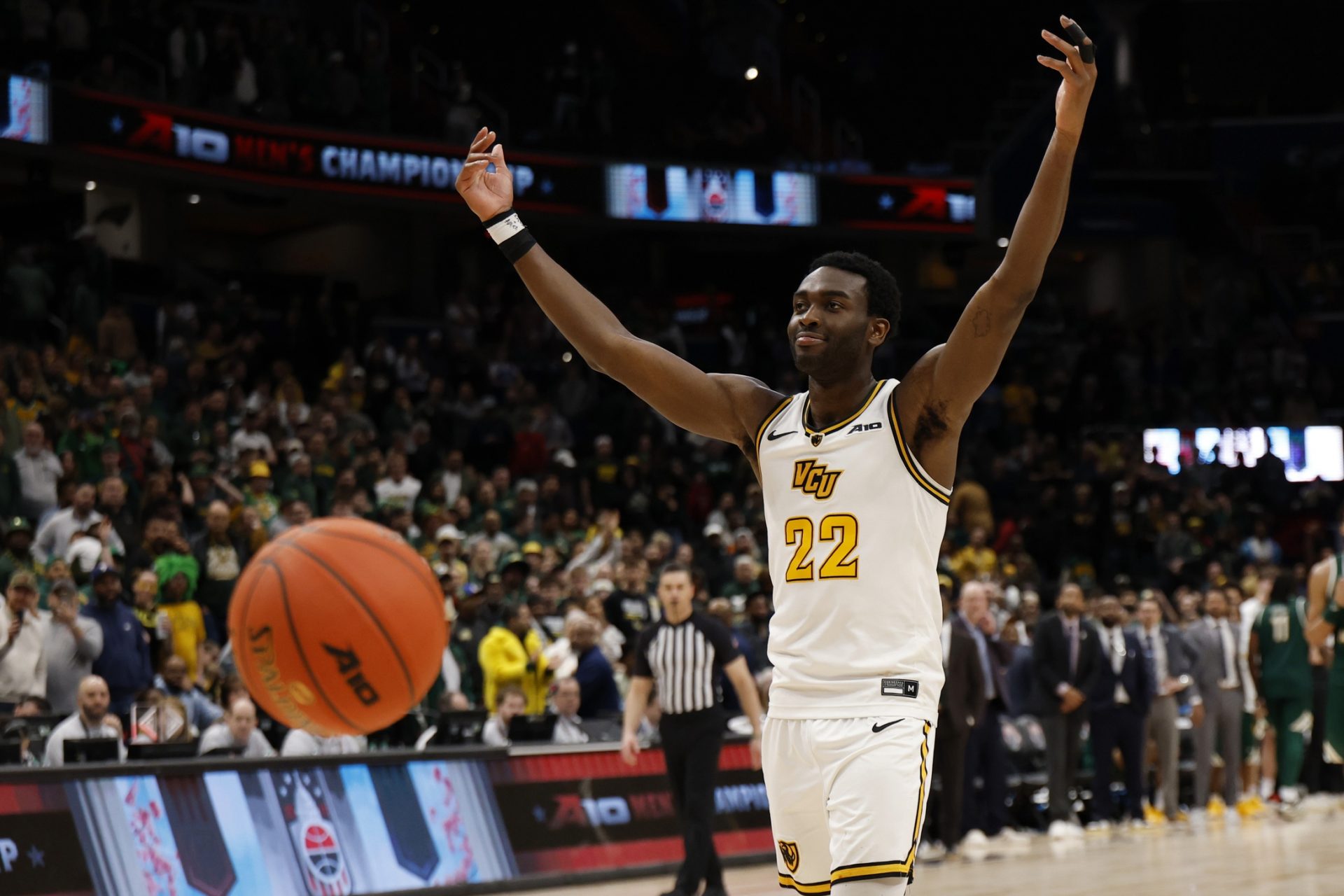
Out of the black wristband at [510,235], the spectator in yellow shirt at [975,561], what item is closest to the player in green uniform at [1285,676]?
the spectator in yellow shirt at [975,561]

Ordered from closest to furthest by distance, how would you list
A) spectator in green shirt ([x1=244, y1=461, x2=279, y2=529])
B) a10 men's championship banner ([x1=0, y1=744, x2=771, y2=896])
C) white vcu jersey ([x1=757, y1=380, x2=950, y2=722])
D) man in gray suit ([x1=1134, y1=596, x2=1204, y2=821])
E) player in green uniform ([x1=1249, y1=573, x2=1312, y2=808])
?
white vcu jersey ([x1=757, y1=380, x2=950, y2=722]) → a10 men's championship banner ([x1=0, y1=744, x2=771, y2=896]) → spectator in green shirt ([x1=244, y1=461, x2=279, y2=529]) → man in gray suit ([x1=1134, y1=596, x2=1204, y2=821]) → player in green uniform ([x1=1249, y1=573, x2=1312, y2=808])

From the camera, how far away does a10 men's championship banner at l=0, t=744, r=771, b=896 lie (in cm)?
893

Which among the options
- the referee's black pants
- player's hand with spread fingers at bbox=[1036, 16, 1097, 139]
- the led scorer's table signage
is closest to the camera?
player's hand with spread fingers at bbox=[1036, 16, 1097, 139]

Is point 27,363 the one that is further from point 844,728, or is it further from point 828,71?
point 828,71

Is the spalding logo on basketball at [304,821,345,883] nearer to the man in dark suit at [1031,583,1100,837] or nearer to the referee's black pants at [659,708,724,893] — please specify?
the referee's black pants at [659,708,724,893]

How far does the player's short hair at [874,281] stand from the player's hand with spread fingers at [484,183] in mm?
829

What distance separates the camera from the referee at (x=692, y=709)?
9898mm

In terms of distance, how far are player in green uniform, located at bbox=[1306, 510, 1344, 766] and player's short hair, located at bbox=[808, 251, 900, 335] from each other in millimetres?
5304

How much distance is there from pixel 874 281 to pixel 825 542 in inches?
25.9

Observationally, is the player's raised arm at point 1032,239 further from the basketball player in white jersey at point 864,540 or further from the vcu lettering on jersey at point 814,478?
the vcu lettering on jersey at point 814,478

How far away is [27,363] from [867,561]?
12.4m

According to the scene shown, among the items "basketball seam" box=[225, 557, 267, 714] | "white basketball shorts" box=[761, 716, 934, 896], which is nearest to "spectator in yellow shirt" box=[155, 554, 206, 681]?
"basketball seam" box=[225, 557, 267, 714]

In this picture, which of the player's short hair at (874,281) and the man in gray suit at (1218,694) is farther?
the man in gray suit at (1218,694)

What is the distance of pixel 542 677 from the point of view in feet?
43.6
